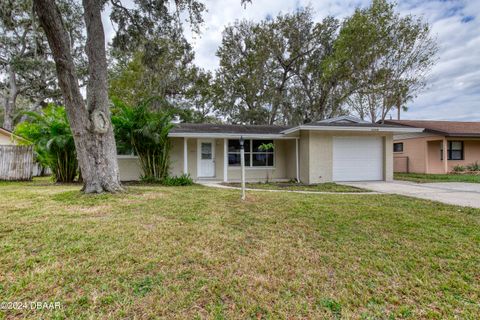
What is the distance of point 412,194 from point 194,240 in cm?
747

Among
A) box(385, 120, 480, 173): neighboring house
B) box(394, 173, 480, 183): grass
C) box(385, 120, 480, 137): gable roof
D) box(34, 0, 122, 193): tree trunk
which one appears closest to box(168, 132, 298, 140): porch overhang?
box(34, 0, 122, 193): tree trunk

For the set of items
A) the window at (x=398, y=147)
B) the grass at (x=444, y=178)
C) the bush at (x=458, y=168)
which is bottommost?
the grass at (x=444, y=178)

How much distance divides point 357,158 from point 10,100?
27097 mm

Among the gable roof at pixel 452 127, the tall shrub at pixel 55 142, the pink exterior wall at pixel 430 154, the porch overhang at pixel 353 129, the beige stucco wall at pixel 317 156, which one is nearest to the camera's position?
the tall shrub at pixel 55 142

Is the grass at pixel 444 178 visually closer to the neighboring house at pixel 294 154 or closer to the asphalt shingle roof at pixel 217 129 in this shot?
the neighboring house at pixel 294 154

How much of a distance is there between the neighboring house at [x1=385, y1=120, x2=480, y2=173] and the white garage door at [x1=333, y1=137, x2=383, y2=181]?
19.9 ft

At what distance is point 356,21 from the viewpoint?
16672 millimetres

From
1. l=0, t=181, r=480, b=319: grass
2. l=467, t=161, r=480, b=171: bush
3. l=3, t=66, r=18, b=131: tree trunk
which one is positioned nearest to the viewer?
l=0, t=181, r=480, b=319: grass

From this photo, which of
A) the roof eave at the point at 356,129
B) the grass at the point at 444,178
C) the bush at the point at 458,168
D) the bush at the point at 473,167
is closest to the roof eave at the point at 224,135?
the roof eave at the point at 356,129

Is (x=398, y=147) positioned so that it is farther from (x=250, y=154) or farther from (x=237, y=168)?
(x=237, y=168)

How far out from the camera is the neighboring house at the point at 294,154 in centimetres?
1072

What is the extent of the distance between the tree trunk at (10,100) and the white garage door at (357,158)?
83.5 feet

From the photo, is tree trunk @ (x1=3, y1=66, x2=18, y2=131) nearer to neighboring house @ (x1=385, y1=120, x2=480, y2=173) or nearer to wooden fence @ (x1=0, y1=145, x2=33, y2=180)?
wooden fence @ (x1=0, y1=145, x2=33, y2=180)

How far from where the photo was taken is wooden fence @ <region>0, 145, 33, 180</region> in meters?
10.4
